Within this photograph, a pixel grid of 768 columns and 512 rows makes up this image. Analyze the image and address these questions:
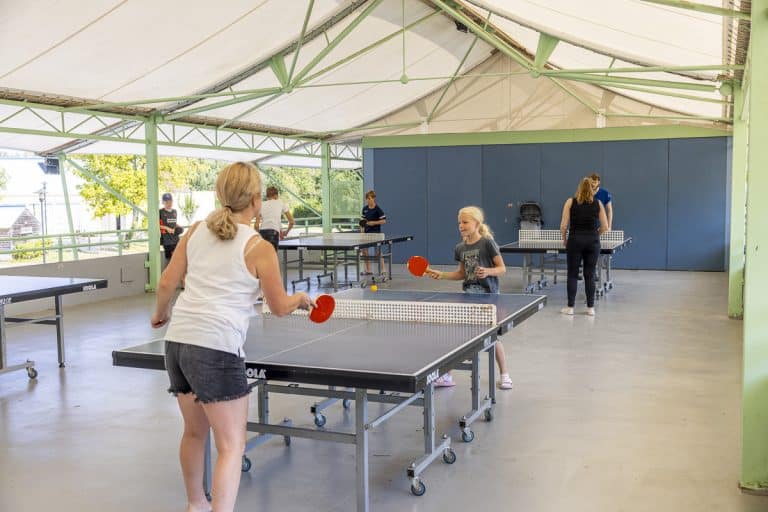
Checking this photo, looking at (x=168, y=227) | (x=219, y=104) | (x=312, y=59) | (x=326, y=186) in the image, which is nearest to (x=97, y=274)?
(x=168, y=227)

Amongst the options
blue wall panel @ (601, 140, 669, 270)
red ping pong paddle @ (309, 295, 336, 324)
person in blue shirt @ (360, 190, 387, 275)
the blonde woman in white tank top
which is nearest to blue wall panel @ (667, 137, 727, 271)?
blue wall panel @ (601, 140, 669, 270)

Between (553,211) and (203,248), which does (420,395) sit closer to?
(203,248)

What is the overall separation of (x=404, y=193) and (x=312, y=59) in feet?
17.3

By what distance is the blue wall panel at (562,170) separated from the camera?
14.7 metres

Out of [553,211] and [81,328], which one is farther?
[553,211]

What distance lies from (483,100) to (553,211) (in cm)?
257

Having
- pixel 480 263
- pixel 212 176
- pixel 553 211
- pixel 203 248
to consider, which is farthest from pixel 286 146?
pixel 212 176

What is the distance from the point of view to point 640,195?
1452cm

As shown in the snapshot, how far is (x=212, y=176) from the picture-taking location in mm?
35281

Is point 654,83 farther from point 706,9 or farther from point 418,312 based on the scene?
point 418,312

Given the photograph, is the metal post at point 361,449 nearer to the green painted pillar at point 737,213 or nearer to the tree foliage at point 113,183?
the green painted pillar at point 737,213

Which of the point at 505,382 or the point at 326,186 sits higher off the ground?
the point at 326,186

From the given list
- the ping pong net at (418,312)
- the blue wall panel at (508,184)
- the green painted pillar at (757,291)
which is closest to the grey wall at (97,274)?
the ping pong net at (418,312)

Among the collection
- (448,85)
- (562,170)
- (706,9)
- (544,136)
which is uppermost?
(448,85)
